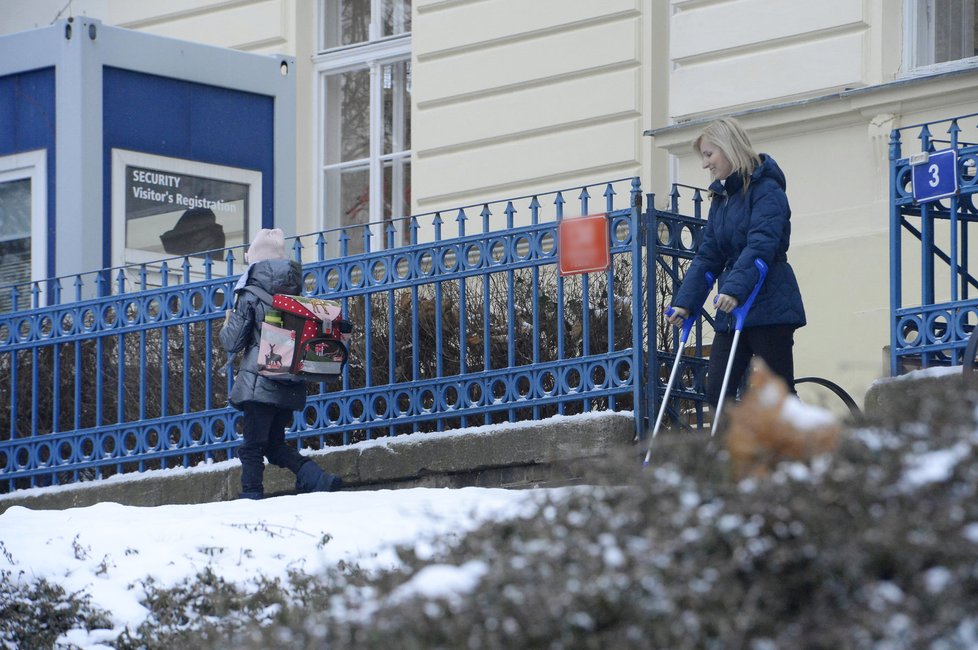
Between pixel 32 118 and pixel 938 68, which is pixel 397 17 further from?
pixel 938 68

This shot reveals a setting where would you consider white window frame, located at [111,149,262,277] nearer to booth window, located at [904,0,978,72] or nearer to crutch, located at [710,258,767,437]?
booth window, located at [904,0,978,72]

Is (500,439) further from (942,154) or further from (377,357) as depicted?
(942,154)

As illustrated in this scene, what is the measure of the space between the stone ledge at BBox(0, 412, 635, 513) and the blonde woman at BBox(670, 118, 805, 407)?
78 cm

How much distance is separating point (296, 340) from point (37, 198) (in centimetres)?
425

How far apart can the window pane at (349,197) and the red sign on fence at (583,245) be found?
5621 mm

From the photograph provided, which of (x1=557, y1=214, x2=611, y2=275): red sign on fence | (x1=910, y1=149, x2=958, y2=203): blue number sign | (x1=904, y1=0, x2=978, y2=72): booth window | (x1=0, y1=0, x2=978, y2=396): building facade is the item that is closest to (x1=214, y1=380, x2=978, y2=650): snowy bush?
(x1=910, y1=149, x2=958, y2=203): blue number sign

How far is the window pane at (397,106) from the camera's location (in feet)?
49.0

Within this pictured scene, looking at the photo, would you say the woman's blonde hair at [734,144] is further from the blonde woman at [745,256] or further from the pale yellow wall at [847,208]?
the pale yellow wall at [847,208]

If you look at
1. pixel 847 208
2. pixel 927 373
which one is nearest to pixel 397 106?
pixel 847 208

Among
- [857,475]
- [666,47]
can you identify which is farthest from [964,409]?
[666,47]

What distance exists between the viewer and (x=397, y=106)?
1504cm

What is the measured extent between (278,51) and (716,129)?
23.6 feet

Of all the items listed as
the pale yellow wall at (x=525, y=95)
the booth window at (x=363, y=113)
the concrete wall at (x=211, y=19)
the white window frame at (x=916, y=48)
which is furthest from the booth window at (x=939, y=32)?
the concrete wall at (x=211, y=19)

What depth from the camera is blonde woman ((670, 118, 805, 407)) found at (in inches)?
332
